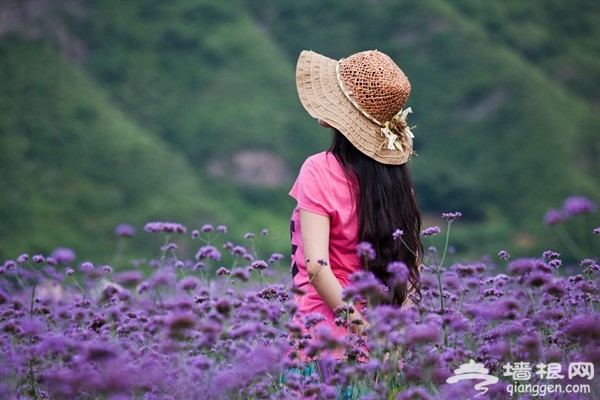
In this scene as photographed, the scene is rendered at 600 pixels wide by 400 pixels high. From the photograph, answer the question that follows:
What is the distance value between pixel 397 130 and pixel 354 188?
1.17ft

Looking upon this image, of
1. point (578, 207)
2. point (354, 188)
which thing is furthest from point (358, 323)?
point (578, 207)

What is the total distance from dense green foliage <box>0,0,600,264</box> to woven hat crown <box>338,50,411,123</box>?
1461 inches

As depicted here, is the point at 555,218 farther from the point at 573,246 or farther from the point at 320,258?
the point at 320,258

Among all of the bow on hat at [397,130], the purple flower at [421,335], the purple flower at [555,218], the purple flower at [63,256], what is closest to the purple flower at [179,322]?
the purple flower at [421,335]

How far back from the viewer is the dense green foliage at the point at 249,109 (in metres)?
46.8

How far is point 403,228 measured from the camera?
3.55 meters

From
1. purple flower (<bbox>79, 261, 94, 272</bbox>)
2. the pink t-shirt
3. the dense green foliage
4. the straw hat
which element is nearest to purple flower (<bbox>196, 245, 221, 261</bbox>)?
purple flower (<bbox>79, 261, 94, 272</bbox>)

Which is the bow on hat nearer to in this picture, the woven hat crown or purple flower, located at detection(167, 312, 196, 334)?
the woven hat crown

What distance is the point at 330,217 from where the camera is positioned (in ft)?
11.1

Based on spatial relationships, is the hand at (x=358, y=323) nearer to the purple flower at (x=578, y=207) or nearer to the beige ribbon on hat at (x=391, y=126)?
the beige ribbon on hat at (x=391, y=126)

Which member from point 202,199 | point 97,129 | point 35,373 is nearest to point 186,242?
point 202,199

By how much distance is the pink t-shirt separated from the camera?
333cm

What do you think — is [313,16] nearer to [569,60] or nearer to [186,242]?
[569,60]

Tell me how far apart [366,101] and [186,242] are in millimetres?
36653
